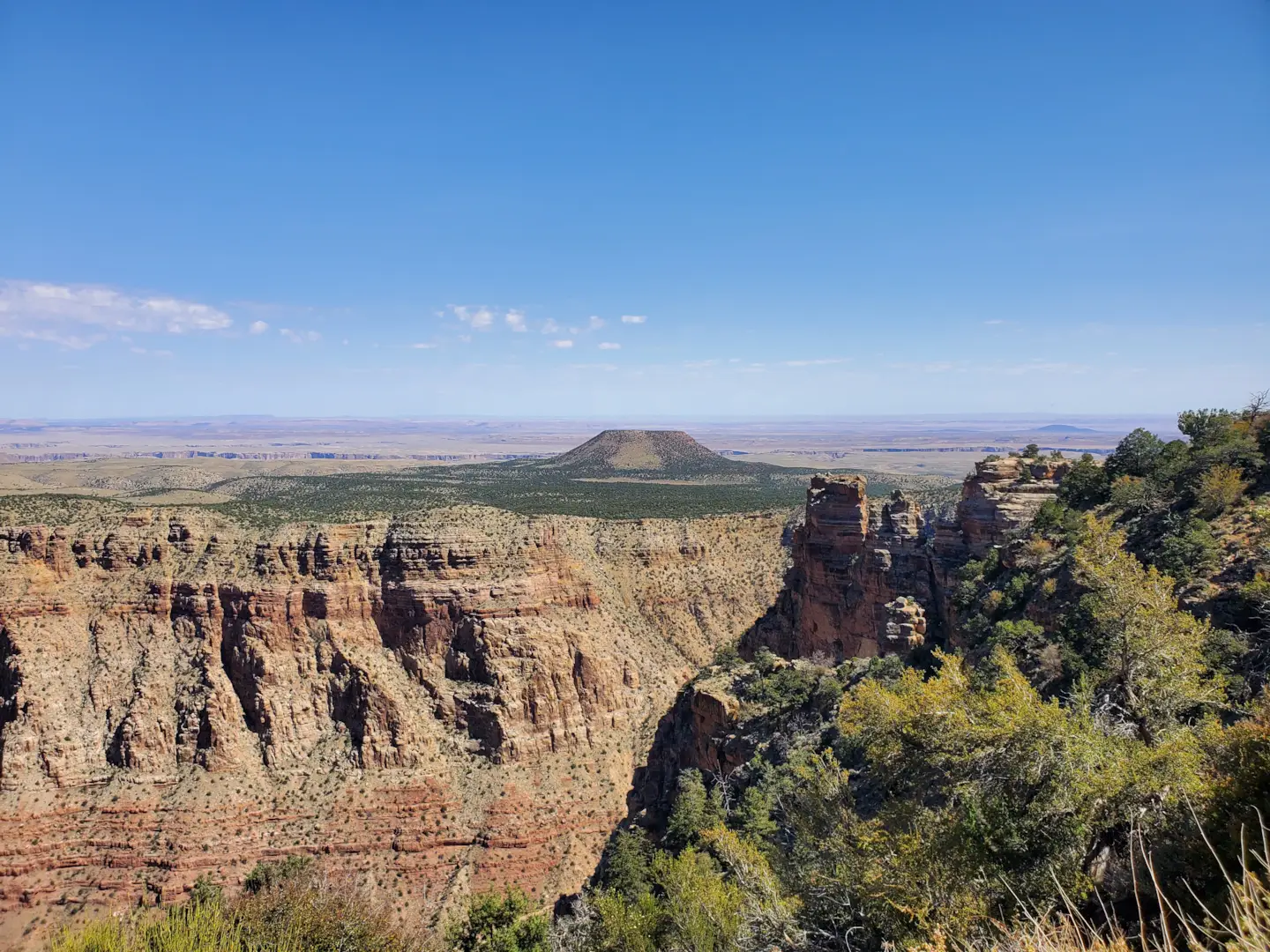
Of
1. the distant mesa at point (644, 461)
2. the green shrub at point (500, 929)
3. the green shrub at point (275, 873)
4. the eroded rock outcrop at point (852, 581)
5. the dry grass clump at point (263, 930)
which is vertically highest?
the distant mesa at point (644, 461)

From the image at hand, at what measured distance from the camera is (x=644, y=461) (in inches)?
6088

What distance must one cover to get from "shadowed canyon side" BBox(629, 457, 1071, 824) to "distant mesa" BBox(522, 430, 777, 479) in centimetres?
8478

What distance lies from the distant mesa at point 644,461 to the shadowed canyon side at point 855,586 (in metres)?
84.8

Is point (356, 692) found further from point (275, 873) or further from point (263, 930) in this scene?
point (263, 930)

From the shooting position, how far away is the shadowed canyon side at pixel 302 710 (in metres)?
37.6

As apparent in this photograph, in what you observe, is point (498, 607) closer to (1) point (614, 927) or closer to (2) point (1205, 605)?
(1) point (614, 927)

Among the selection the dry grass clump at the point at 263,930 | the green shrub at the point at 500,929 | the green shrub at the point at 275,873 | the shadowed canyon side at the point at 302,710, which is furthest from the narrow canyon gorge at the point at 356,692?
the dry grass clump at the point at 263,930

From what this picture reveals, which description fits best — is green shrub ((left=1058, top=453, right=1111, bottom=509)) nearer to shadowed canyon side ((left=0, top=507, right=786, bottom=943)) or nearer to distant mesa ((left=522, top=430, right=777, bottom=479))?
shadowed canyon side ((left=0, top=507, right=786, bottom=943))

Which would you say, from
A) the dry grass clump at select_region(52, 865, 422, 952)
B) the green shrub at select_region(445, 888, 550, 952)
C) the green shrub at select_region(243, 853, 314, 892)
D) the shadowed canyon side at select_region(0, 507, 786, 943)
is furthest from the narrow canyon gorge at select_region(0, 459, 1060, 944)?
the dry grass clump at select_region(52, 865, 422, 952)

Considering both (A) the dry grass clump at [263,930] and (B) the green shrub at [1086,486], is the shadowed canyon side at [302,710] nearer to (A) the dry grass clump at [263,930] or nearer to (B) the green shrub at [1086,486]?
(A) the dry grass clump at [263,930]

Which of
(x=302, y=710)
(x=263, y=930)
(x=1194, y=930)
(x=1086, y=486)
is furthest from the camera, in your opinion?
(x=302, y=710)

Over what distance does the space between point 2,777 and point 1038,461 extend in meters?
60.7

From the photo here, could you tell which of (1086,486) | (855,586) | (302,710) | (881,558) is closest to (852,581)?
(855,586)

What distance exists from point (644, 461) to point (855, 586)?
110747 mm
